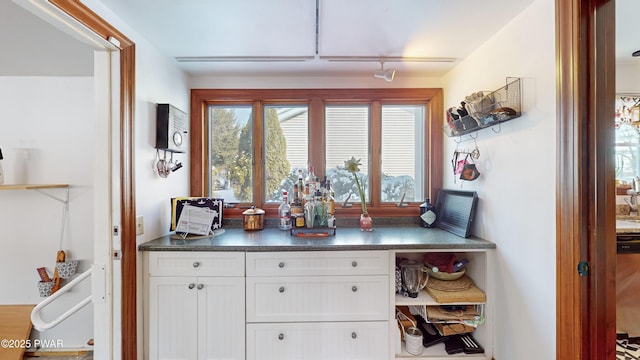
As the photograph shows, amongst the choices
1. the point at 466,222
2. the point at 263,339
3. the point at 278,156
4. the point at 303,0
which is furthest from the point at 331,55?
the point at 263,339

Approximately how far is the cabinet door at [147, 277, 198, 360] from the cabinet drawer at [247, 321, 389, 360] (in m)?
0.38

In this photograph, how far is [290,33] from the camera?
1508 millimetres

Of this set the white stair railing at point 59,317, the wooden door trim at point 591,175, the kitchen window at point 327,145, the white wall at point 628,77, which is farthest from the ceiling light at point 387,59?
the white stair railing at point 59,317

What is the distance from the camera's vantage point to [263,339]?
1.53 meters

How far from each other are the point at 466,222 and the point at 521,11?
1300 mm

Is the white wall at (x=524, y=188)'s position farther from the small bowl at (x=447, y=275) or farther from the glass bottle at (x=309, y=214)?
the glass bottle at (x=309, y=214)

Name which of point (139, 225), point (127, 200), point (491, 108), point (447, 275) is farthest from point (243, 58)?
point (447, 275)

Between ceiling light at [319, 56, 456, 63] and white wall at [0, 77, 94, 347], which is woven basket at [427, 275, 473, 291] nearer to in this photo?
ceiling light at [319, 56, 456, 63]

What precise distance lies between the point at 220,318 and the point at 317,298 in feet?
2.08

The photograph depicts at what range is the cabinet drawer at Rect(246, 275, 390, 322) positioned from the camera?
1.53 m

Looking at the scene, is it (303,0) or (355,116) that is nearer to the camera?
(303,0)

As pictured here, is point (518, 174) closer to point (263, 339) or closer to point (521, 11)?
point (521, 11)

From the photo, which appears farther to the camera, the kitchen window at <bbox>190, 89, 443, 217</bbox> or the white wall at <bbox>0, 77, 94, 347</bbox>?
the kitchen window at <bbox>190, 89, 443, 217</bbox>

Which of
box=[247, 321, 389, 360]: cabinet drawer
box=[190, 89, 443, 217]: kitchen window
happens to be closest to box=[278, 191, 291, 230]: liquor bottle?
box=[190, 89, 443, 217]: kitchen window
